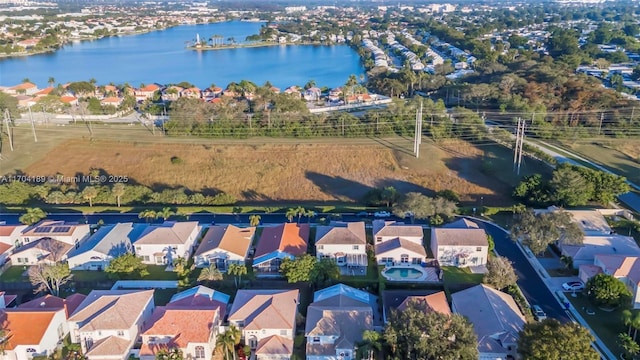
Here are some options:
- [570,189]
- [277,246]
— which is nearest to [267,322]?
[277,246]

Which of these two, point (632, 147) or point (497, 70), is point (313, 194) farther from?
point (497, 70)

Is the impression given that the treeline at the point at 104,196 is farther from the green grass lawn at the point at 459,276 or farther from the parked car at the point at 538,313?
the parked car at the point at 538,313

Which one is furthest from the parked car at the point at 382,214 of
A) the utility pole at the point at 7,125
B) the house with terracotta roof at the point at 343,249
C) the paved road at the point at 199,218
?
the utility pole at the point at 7,125

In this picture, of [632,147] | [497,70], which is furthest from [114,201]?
[497,70]

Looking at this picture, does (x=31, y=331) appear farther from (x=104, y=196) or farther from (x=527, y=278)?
(x=527, y=278)

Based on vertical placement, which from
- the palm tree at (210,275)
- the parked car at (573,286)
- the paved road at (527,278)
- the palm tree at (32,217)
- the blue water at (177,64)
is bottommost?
the blue water at (177,64)

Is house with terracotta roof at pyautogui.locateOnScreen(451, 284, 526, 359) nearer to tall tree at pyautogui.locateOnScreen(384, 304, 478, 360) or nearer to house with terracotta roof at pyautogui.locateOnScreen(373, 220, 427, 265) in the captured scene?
tall tree at pyautogui.locateOnScreen(384, 304, 478, 360)
